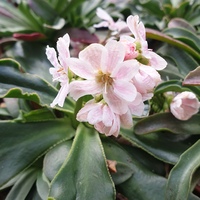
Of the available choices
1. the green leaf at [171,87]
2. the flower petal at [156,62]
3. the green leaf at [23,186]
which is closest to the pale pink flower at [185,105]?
the green leaf at [171,87]

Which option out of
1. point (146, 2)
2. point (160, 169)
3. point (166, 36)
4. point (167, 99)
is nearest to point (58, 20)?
Result: point (146, 2)

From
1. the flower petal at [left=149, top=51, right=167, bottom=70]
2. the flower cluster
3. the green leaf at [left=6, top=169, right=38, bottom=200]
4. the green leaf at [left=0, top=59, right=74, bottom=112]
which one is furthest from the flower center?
the green leaf at [left=6, top=169, right=38, bottom=200]

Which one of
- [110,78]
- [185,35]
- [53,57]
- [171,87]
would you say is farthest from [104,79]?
[185,35]

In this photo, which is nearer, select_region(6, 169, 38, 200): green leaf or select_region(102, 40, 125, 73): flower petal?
select_region(102, 40, 125, 73): flower petal

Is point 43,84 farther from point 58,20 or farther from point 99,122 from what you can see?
point 58,20

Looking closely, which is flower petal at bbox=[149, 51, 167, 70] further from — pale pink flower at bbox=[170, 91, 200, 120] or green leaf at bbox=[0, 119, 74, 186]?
green leaf at bbox=[0, 119, 74, 186]

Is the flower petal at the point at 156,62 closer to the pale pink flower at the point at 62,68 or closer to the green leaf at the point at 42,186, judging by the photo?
the pale pink flower at the point at 62,68
